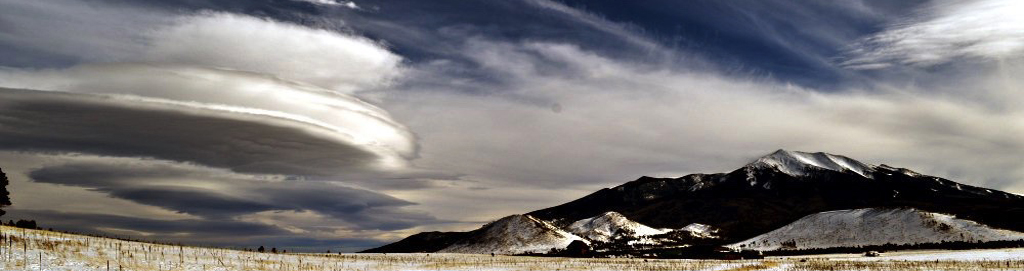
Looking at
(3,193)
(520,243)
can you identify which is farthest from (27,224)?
(520,243)

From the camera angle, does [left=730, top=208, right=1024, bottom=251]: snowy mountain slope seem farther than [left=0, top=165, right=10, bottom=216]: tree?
Yes

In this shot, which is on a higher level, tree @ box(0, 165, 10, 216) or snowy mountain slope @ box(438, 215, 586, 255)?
tree @ box(0, 165, 10, 216)

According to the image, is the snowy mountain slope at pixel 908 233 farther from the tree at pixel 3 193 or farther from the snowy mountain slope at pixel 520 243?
the tree at pixel 3 193

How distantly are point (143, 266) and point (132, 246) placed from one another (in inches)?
415

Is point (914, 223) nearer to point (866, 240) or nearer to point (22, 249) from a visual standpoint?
point (866, 240)

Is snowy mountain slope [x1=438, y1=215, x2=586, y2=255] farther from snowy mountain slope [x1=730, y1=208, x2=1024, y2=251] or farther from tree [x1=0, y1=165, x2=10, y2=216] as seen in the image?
tree [x1=0, y1=165, x2=10, y2=216]

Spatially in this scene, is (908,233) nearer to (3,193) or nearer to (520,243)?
(520,243)

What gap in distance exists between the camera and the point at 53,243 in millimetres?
40500

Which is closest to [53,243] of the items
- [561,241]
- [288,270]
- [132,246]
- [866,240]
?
[132,246]

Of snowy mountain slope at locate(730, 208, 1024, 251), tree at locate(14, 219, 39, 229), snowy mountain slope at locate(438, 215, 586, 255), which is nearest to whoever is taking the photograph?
tree at locate(14, 219, 39, 229)

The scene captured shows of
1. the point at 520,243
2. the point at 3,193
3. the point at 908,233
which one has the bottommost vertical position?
the point at 908,233

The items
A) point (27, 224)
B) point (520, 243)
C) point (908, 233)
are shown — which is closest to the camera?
point (27, 224)

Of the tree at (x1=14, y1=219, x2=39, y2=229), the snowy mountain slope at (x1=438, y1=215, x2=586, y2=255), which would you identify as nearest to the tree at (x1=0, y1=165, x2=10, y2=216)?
the tree at (x1=14, y1=219, x2=39, y2=229)

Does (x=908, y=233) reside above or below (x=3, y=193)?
below
